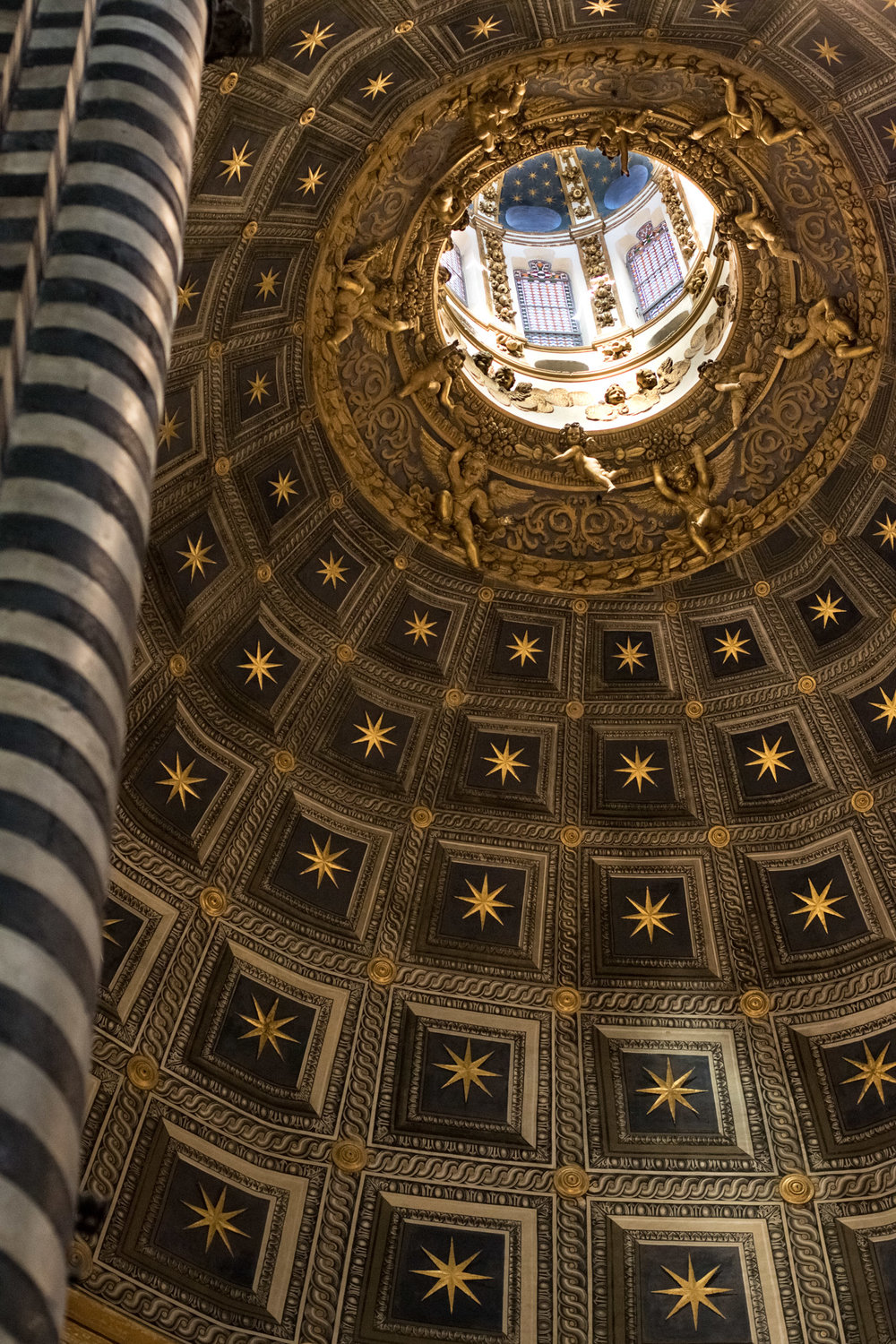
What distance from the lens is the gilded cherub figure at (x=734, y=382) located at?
19516 mm

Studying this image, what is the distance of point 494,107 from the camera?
672 inches

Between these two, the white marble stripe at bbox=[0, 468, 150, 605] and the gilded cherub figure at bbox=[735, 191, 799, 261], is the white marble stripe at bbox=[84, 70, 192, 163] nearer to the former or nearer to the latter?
the white marble stripe at bbox=[0, 468, 150, 605]

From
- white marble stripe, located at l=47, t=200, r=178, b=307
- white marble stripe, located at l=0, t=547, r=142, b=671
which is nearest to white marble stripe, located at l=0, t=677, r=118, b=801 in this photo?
white marble stripe, located at l=0, t=547, r=142, b=671

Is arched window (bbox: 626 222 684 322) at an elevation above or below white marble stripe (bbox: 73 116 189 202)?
above

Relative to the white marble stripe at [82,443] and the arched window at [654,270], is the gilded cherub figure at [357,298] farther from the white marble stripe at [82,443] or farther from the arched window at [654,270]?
the white marble stripe at [82,443]

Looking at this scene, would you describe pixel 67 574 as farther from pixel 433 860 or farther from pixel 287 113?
pixel 433 860

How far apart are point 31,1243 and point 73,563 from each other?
9.90 ft

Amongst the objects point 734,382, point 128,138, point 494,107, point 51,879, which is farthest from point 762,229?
point 51,879

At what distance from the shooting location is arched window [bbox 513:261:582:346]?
73.4 feet

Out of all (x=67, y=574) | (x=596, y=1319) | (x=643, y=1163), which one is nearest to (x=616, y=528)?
(x=643, y=1163)

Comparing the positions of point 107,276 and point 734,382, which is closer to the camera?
point 107,276

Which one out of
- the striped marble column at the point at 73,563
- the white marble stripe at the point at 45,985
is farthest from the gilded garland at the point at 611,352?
the white marble stripe at the point at 45,985

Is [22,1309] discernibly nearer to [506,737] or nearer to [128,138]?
[128,138]

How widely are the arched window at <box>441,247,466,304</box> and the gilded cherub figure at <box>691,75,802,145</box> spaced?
5.09 metres
